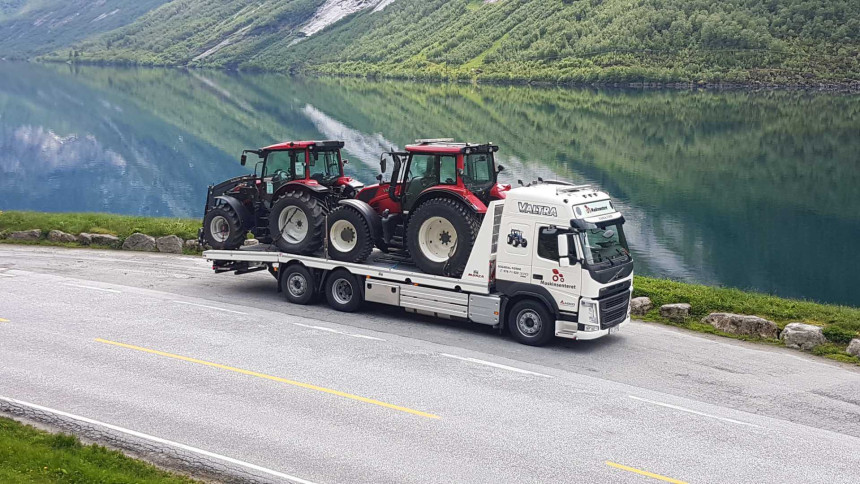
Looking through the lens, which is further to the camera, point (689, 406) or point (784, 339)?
point (784, 339)

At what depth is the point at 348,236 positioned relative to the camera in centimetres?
2331

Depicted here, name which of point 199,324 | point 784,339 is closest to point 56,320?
point 199,324

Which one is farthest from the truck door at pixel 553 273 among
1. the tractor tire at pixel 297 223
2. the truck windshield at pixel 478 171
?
the tractor tire at pixel 297 223

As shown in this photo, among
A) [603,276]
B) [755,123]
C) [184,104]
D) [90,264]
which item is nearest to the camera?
[603,276]

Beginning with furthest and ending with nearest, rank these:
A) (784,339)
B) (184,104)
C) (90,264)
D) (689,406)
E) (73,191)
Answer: (184,104) < (73,191) < (90,264) < (784,339) < (689,406)

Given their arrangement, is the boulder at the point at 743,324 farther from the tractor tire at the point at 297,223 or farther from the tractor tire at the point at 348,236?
the tractor tire at the point at 297,223

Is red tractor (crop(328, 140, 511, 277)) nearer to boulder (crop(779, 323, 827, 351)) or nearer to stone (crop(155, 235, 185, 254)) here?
boulder (crop(779, 323, 827, 351))

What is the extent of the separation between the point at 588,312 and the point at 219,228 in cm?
1168

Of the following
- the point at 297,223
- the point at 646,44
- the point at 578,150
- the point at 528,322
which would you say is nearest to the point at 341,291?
the point at 297,223

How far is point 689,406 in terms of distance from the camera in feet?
54.1

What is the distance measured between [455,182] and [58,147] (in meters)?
77.3

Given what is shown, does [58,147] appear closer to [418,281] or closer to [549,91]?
[549,91]

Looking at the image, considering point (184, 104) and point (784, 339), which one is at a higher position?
point (184, 104)

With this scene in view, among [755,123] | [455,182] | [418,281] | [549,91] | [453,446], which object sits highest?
[549,91]
